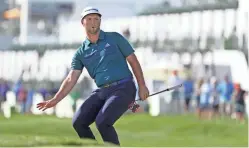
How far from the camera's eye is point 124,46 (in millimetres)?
9586

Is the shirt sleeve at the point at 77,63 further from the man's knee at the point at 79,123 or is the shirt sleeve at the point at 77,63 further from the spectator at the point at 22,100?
the spectator at the point at 22,100

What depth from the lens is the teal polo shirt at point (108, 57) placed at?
9.53 m

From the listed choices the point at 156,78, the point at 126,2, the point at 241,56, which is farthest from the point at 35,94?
the point at 126,2

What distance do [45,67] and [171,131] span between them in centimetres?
2582

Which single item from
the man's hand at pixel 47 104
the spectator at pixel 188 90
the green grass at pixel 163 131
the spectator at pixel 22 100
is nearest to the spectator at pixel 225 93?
the green grass at pixel 163 131

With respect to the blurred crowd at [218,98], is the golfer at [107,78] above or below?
above

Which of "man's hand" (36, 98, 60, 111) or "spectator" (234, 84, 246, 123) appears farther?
"spectator" (234, 84, 246, 123)

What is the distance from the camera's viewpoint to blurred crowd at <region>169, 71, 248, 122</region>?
2767cm

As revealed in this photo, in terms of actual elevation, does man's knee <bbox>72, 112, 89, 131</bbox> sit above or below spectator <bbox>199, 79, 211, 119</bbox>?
above

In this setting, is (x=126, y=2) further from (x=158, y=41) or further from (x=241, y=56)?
(x=241, y=56)

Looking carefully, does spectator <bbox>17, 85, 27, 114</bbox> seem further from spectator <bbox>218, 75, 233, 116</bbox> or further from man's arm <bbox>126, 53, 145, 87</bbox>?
man's arm <bbox>126, 53, 145, 87</bbox>

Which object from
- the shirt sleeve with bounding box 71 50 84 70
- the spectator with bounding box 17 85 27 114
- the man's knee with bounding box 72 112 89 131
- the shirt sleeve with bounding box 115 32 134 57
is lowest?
the spectator with bounding box 17 85 27 114

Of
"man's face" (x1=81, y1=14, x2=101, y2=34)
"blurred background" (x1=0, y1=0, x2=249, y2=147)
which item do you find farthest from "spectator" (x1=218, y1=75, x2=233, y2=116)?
"man's face" (x1=81, y1=14, x2=101, y2=34)

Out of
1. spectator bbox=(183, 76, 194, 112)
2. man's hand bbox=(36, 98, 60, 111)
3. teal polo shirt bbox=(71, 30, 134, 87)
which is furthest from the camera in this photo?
spectator bbox=(183, 76, 194, 112)
